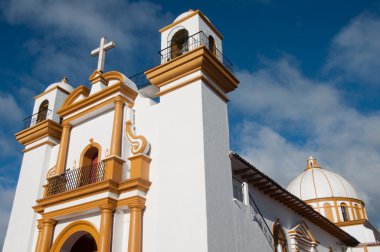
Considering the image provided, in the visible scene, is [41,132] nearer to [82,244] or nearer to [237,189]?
[82,244]

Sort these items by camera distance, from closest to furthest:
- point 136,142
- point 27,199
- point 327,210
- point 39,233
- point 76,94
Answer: point 136,142, point 39,233, point 27,199, point 76,94, point 327,210

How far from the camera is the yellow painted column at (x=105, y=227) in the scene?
9.28 metres

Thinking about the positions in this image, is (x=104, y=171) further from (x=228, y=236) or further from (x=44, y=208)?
(x=228, y=236)

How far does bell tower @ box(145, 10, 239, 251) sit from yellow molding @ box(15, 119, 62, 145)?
4657 millimetres

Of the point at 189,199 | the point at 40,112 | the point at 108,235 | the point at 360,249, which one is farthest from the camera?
the point at 360,249

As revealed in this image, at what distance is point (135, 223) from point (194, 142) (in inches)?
97.9

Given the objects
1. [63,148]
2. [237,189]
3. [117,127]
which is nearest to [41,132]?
[63,148]

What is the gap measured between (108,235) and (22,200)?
512 centimetres

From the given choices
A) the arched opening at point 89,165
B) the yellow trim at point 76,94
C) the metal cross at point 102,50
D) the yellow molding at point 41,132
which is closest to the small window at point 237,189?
the arched opening at point 89,165

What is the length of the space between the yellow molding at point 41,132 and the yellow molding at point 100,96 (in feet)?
2.40

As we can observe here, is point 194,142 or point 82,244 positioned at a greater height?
point 194,142

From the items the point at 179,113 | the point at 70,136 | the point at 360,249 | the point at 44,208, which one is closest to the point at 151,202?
the point at 179,113

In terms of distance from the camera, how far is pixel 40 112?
14812mm

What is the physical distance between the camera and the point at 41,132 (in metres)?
13.6
